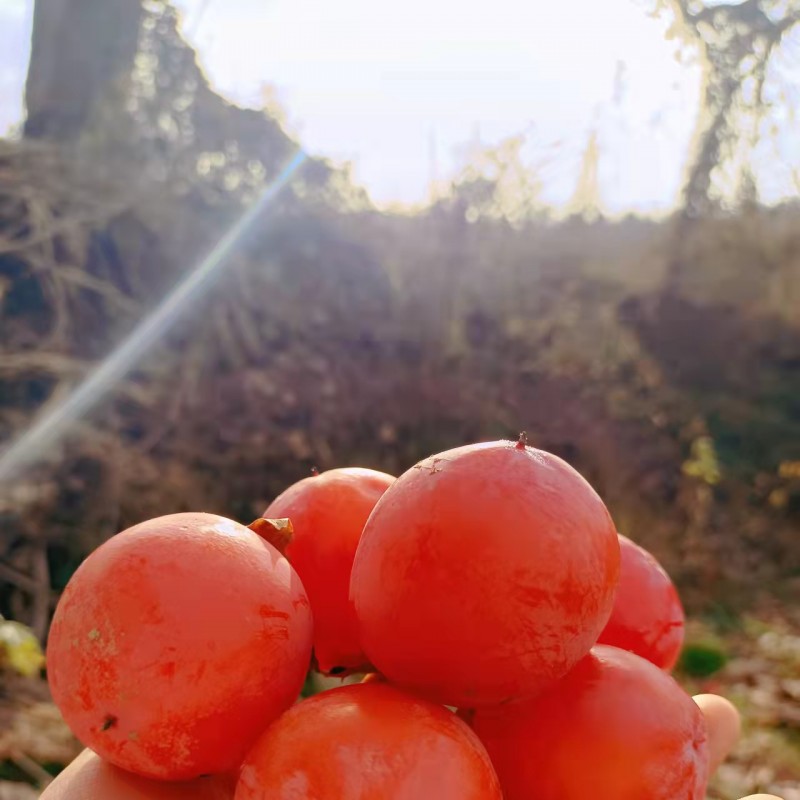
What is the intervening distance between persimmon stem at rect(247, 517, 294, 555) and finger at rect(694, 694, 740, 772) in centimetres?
85

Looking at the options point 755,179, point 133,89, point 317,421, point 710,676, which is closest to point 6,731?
point 317,421

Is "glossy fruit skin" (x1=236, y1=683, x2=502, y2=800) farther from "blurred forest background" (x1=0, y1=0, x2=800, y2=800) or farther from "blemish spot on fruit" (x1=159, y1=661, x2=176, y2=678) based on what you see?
"blurred forest background" (x1=0, y1=0, x2=800, y2=800)

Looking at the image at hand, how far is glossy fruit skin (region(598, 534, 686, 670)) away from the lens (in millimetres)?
1128

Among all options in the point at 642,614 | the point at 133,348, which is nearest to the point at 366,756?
the point at 642,614

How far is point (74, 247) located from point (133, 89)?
1.13 meters

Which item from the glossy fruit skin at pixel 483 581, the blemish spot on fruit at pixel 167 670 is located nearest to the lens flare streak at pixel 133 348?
the blemish spot on fruit at pixel 167 670

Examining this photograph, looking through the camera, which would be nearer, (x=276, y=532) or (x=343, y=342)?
(x=276, y=532)

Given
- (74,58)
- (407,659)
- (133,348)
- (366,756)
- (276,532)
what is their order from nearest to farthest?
1. (366,756)
2. (407,659)
3. (276,532)
4. (133,348)
5. (74,58)

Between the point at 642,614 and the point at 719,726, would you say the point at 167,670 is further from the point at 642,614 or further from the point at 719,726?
the point at 719,726

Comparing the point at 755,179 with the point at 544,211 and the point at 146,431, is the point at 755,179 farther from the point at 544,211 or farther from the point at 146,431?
the point at 146,431

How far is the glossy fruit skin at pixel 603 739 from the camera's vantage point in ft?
2.87

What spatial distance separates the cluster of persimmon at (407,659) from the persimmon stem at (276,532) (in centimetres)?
2

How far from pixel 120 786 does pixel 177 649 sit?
1.04 feet

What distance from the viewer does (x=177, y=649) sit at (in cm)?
81
